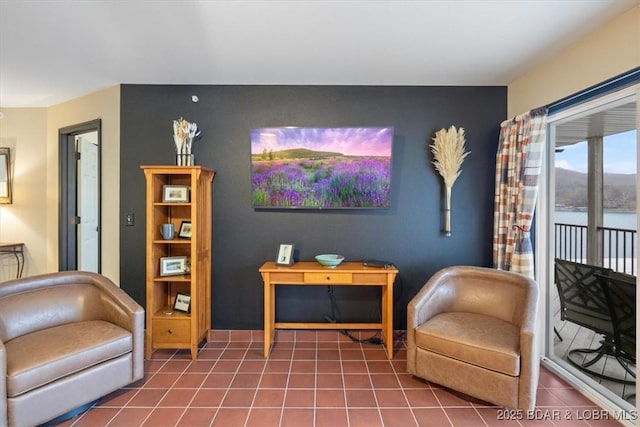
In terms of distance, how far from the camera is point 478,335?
80.2 inches

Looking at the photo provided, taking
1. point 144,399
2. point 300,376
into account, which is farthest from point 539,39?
point 144,399

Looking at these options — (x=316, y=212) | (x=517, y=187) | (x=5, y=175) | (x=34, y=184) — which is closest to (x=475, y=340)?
(x=517, y=187)

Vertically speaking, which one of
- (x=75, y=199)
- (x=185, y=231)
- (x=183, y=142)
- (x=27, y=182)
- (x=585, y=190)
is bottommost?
(x=185, y=231)

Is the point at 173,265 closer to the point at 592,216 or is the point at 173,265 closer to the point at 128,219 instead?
the point at 128,219

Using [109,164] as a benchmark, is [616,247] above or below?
below

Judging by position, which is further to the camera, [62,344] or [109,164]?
[109,164]

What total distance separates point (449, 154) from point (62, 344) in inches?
127

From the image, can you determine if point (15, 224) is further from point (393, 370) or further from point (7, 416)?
point (393, 370)

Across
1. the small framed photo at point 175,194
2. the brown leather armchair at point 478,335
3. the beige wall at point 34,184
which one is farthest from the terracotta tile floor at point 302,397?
the beige wall at point 34,184

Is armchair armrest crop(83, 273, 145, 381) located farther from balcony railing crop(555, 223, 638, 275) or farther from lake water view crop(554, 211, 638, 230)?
balcony railing crop(555, 223, 638, 275)

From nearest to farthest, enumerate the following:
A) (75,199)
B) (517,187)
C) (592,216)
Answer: (517,187), (592,216), (75,199)

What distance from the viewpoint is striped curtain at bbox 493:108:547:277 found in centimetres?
246

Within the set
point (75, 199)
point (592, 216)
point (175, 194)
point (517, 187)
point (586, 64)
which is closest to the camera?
point (586, 64)

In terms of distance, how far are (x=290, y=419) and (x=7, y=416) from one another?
58.1 inches
